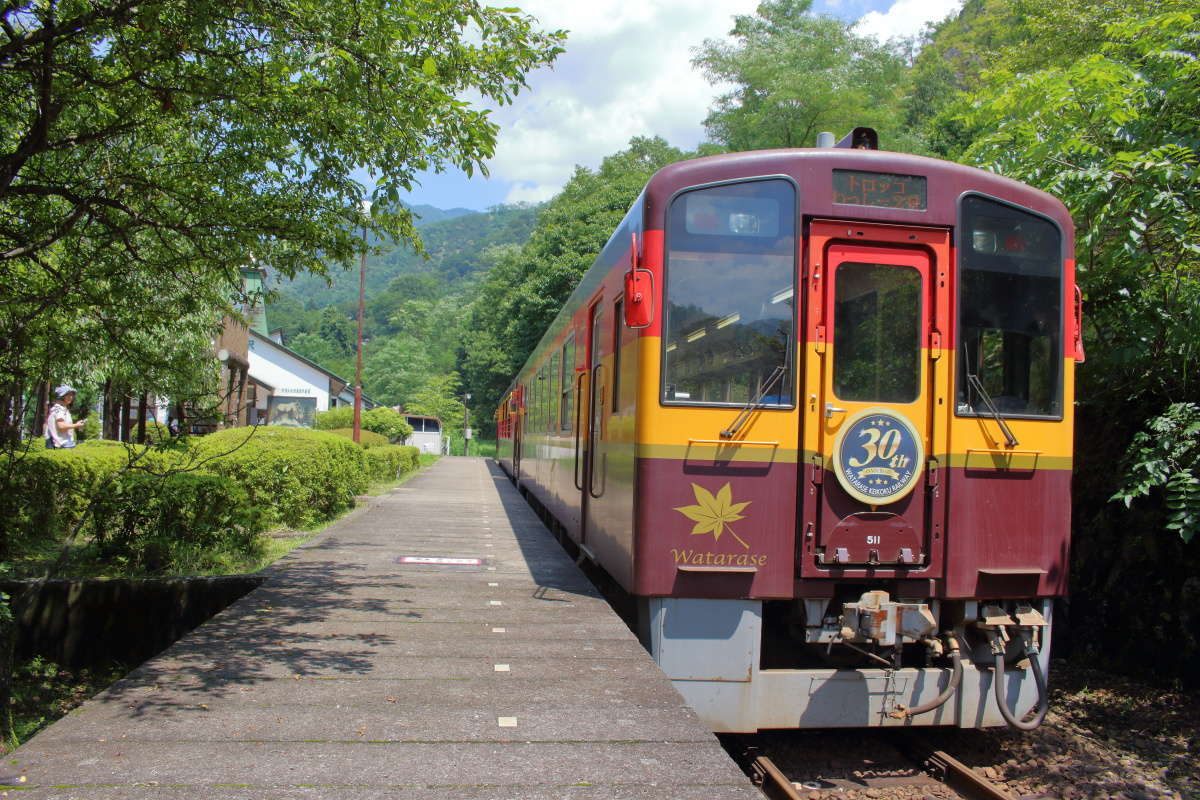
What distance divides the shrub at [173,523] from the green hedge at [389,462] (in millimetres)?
9212

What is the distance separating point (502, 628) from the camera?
5738 millimetres

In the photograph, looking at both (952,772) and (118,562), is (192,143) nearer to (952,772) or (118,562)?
(118,562)

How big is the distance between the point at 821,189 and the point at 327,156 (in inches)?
133

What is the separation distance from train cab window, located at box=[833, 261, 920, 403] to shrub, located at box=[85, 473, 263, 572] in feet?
18.8

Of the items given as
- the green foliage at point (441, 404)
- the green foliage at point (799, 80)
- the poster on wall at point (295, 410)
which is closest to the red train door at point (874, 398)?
the green foliage at point (799, 80)

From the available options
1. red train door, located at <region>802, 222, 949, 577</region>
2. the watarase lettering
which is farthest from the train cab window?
the watarase lettering

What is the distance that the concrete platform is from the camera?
10.6 feet

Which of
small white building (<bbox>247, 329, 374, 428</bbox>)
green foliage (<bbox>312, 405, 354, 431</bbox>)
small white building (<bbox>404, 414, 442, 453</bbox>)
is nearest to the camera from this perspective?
green foliage (<bbox>312, 405, 354, 431</bbox>)

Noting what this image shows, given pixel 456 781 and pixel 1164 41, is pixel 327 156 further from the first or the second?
pixel 1164 41

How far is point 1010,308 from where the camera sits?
5031mm

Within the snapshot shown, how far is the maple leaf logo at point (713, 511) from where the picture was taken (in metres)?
4.77

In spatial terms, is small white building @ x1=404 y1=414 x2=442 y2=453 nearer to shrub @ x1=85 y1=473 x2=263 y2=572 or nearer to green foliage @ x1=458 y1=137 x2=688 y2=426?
green foliage @ x1=458 y1=137 x2=688 y2=426

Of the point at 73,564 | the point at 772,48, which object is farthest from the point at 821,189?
the point at 772,48

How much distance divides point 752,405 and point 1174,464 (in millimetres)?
2881
